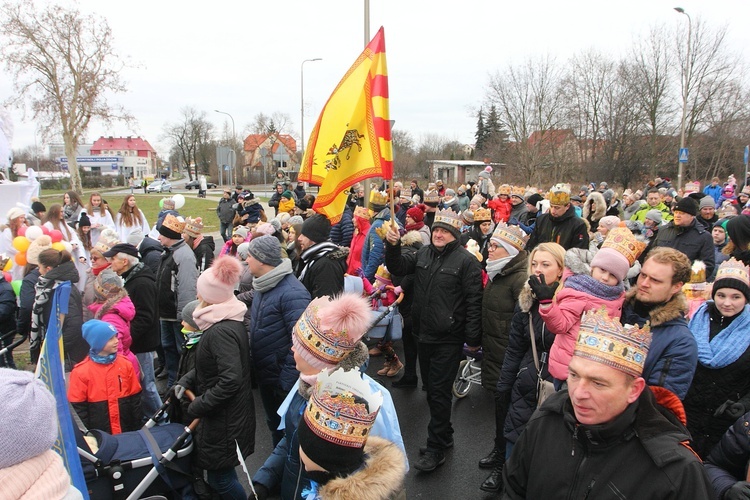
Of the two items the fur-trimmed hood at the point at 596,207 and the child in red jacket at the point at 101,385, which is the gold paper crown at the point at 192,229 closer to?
the child in red jacket at the point at 101,385

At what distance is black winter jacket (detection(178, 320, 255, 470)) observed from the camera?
3.16 metres

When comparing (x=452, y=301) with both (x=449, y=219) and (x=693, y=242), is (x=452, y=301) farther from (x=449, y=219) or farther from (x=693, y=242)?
(x=693, y=242)

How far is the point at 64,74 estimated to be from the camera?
1286 inches

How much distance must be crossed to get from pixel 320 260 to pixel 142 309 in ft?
6.56

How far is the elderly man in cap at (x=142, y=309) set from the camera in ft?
16.2

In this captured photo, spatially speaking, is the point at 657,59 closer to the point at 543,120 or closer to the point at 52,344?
the point at 543,120

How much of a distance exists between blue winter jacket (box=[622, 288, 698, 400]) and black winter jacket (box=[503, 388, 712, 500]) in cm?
99

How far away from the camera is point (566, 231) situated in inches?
265

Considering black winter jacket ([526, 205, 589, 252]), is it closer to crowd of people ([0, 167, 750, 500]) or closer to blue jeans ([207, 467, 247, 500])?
crowd of people ([0, 167, 750, 500])

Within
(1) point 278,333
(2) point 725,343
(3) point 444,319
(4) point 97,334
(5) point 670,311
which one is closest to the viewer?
(5) point 670,311

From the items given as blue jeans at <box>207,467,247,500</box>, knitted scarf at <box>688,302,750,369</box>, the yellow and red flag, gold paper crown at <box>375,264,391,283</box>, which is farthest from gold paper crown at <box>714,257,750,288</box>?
blue jeans at <box>207,467,247,500</box>

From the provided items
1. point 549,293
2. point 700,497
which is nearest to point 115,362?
point 549,293

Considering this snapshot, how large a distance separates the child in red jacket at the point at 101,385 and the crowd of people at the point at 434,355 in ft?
0.04

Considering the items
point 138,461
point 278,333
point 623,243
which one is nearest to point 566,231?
point 623,243
